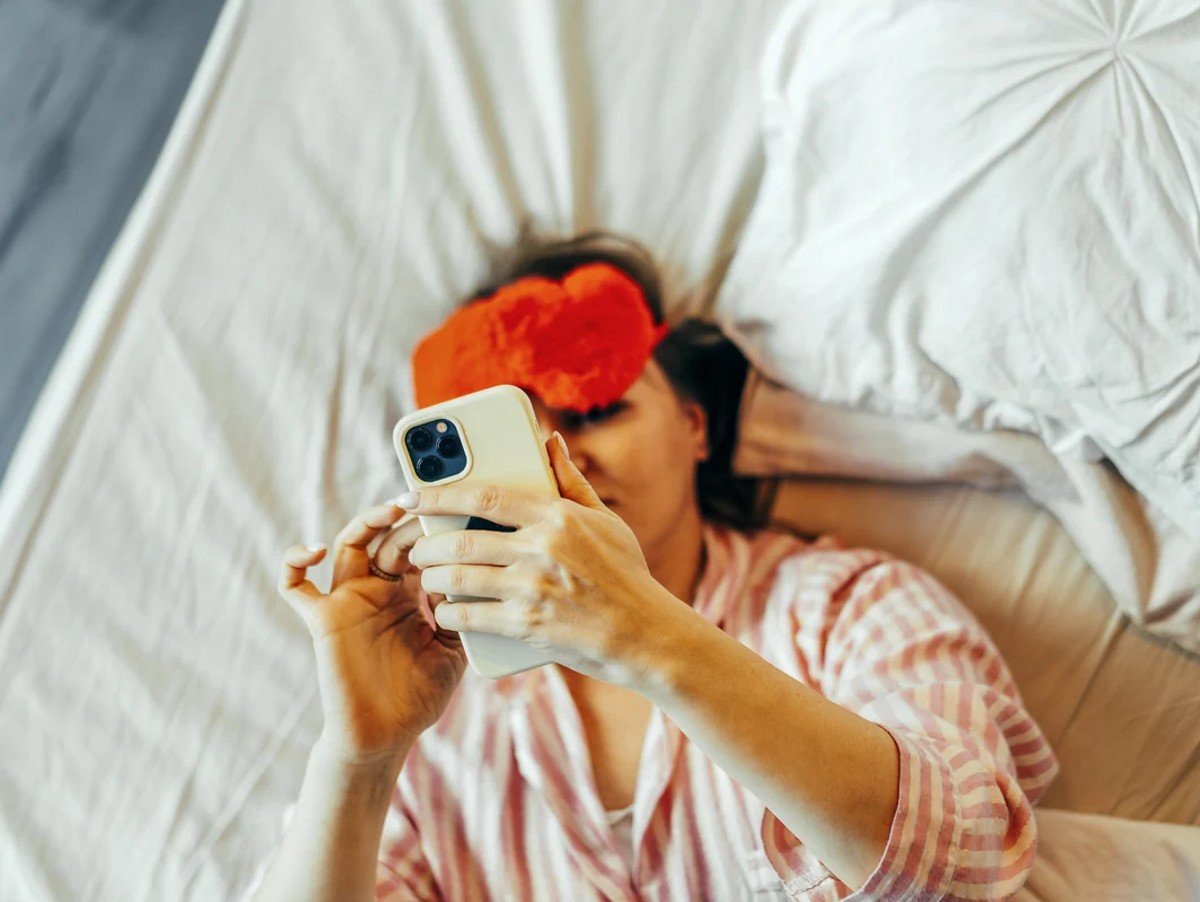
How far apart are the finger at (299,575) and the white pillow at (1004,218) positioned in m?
0.46

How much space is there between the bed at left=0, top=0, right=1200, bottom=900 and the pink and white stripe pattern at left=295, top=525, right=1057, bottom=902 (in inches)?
4.4

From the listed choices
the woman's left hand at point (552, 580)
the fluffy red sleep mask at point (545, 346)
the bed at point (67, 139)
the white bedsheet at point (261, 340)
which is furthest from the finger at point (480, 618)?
the bed at point (67, 139)

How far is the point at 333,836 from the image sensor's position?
0.72m

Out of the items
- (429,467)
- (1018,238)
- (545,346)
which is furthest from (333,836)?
(1018,238)

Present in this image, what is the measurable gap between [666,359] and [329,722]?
1.55ft

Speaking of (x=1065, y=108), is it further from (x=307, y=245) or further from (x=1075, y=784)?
(x=307, y=245)

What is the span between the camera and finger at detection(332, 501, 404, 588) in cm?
70

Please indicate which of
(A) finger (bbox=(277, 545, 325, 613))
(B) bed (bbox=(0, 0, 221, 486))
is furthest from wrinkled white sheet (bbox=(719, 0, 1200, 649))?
(B) bed (bbox=(0, 0, 221, 486))

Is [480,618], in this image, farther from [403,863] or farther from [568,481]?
[403,863]

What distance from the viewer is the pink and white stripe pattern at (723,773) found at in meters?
0.66

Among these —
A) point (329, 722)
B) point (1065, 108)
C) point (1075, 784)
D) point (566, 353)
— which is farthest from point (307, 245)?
point (1075, 784)

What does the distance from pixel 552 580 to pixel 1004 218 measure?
47 cm

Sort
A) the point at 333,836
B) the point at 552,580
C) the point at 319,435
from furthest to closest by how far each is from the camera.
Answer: the point at 319,435
the point at 333,836
the point at 552,580

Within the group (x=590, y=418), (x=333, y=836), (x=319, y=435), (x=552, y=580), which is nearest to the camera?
(x=552, y=580)
